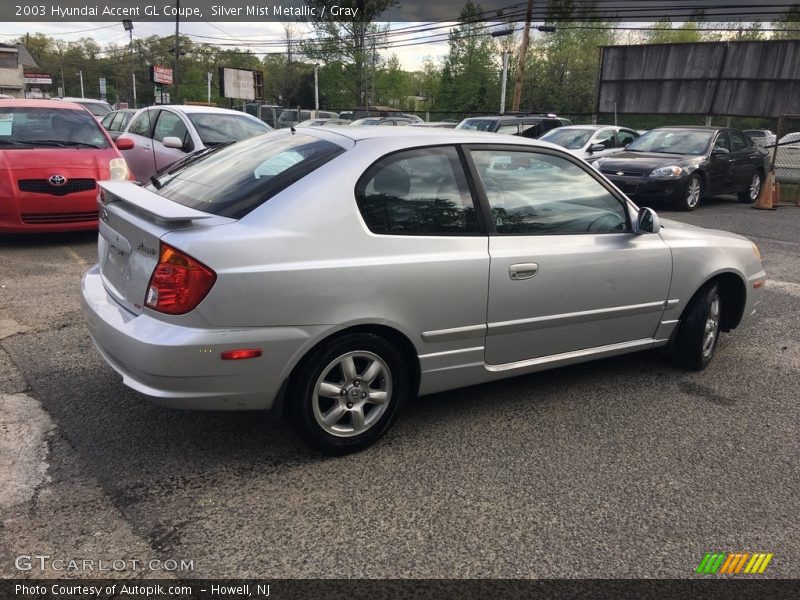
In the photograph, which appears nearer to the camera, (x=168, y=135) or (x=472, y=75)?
(x=168, y=135)

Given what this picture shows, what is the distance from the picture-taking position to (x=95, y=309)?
3203 mm

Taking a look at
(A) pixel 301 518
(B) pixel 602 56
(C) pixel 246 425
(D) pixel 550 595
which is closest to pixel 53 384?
(C) pixel 246 425

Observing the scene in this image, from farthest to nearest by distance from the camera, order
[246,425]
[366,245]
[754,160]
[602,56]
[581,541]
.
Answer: [602,56]
[754,160]
[246,425]
[366,245]
[581,541]

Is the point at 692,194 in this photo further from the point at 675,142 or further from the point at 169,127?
the point at 169,127

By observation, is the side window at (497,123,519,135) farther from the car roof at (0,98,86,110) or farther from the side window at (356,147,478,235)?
the side window at (356,147,478,235)

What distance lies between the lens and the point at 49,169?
283 inches

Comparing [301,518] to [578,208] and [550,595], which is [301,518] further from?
[578,208]

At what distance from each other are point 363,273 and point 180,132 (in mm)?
7508

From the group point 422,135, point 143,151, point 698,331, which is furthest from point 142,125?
point 698,331

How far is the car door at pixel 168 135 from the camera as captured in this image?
30.3 feet

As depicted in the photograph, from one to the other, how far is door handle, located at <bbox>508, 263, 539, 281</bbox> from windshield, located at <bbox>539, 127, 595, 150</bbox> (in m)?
11.7

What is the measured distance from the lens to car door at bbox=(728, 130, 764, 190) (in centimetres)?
1292

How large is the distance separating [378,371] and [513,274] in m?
0.90

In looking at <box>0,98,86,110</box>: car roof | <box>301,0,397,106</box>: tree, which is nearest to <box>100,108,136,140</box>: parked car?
<box>0,98,86,110</box>: car roof
